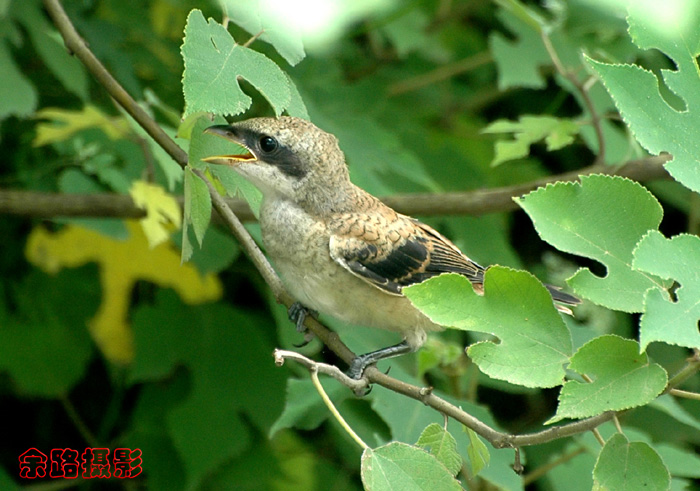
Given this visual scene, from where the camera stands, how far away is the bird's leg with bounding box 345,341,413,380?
2.26 m

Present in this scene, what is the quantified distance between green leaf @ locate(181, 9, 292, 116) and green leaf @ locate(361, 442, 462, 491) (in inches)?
29.4

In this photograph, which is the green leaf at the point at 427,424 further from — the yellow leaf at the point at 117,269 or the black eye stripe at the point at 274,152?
the yellow leaf at the point at 117,269

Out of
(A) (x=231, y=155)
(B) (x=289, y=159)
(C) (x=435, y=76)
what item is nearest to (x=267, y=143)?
(B) (x=289, y=159)

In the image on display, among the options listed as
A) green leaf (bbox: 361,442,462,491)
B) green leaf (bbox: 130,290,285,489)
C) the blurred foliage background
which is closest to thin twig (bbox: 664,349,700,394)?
green leaf (bbox: 361,442,462,491)

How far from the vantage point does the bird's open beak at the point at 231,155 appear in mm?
2016

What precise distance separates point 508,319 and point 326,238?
1018 mm

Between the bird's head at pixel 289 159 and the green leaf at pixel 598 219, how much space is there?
100 centimetres

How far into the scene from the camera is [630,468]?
1.54 meters

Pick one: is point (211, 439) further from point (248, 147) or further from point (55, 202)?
point (248, 147)

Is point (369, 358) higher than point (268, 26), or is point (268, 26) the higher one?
point (268, 26)

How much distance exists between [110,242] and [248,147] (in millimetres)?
1801

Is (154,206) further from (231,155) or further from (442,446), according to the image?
(442,446)

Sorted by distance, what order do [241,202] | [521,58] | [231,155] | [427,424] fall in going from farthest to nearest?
[521,58]
[241,202]
[427,424]
[231,155]

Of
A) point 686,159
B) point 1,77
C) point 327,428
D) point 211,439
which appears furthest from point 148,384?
point 686,159
